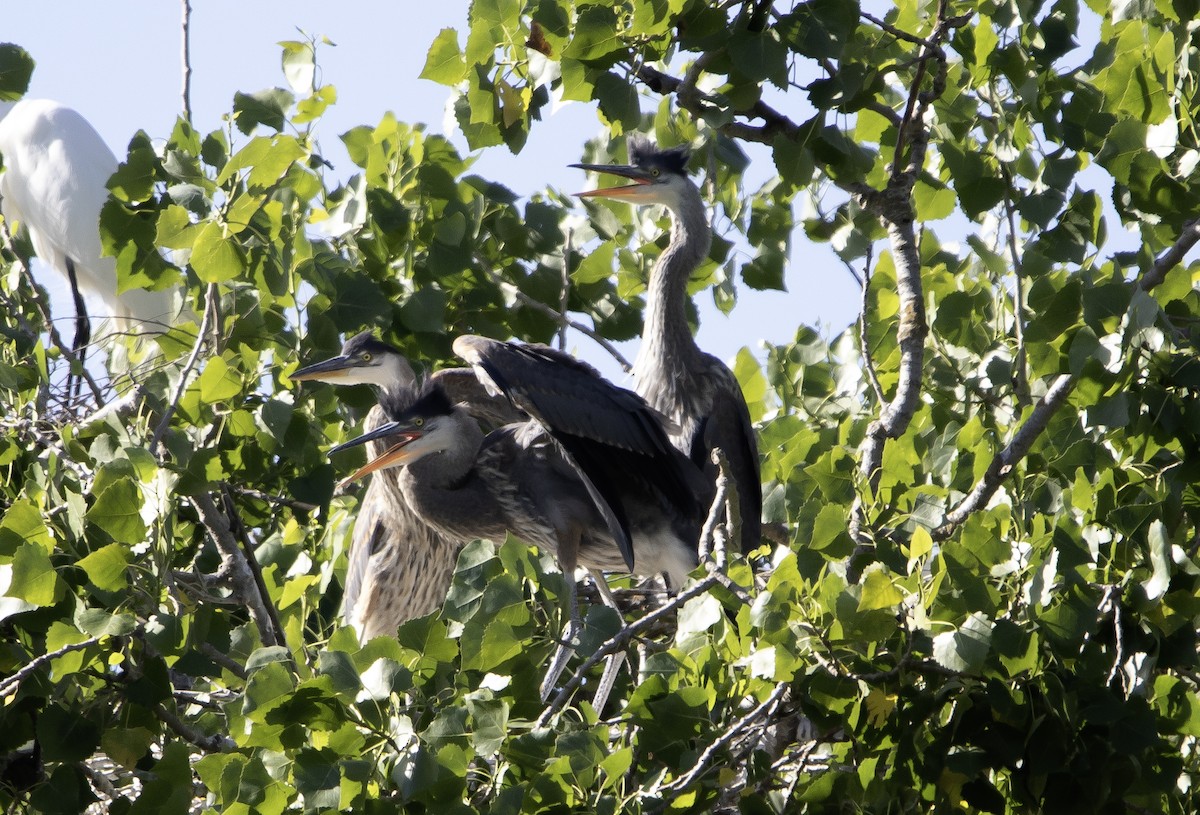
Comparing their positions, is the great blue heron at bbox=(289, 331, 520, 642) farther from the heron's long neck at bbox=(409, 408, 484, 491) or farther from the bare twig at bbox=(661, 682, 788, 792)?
the bare twig at bbox=(661, 682, 788, 792)

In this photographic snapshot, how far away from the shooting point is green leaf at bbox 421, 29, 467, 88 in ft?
9.96

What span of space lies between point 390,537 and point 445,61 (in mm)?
1698

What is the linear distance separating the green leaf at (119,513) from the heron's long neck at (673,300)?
7.41 ft

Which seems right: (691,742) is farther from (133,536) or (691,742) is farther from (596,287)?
(596,287)

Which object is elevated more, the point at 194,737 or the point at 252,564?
the point at 252,564

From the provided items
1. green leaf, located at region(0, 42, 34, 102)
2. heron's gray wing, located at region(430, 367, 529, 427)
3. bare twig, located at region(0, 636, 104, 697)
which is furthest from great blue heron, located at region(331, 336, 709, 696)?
bare twig, located at region(0, 636, 104, 697)

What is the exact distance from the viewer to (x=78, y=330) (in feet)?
23.8

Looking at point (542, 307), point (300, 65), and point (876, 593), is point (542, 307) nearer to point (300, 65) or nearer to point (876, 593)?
point (300, 65)

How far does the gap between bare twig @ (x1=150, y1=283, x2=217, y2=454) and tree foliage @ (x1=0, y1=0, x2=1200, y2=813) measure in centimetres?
2

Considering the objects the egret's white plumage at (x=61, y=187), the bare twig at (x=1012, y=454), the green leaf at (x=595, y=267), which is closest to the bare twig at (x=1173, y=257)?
the bare twig at (x=1012, y=454)

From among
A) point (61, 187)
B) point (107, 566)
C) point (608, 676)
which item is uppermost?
point (61, 187)

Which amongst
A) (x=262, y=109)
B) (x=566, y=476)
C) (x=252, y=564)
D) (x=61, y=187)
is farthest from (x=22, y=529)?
(x=61, y=187)

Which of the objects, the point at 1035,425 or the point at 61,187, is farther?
the point at 61,187

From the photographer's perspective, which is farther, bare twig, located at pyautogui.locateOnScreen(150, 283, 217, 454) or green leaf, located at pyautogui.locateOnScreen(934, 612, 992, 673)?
bare twig, located at pyautogui.locateOnScreen(150, 283, 217, 454)
